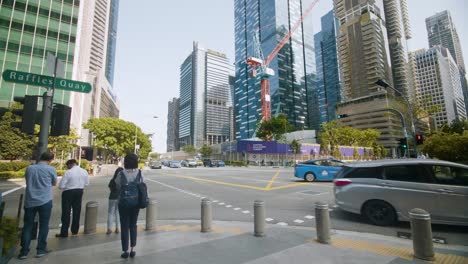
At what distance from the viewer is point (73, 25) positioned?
4550 centimetres

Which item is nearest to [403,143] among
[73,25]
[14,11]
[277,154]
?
[277,154]

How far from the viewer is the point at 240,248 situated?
448 centimetres

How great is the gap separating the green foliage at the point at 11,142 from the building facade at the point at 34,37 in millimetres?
12062

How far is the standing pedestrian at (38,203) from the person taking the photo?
429cm

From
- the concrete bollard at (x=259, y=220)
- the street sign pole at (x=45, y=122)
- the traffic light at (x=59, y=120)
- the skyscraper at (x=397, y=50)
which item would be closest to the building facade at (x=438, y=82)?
the skyscraper at (x=397, y=50)

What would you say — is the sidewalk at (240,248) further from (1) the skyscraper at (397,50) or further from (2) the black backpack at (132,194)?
(1) the skyscraper at (397,50)

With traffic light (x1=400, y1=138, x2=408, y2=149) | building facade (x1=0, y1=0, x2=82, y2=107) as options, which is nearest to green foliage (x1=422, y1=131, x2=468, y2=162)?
traffic light (x1=400, y1=138, x2=408, y2=149)

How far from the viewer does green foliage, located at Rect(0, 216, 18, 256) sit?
12.8 feet

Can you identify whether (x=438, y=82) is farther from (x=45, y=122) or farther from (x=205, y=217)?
(x=45, y=122)

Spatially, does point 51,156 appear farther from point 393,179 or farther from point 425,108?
point 425,108

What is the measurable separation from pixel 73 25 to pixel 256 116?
125753 mm

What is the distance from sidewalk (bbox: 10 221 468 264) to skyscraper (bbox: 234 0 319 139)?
478 feet

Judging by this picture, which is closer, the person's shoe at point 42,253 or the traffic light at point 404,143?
the person's shoe at point 42,253

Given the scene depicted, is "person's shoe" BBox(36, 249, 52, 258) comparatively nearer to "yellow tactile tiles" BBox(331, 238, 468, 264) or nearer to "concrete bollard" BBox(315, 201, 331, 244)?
"concrete bollard" BBox(315, 201, 331, 244)
